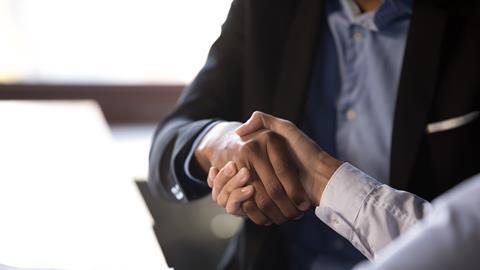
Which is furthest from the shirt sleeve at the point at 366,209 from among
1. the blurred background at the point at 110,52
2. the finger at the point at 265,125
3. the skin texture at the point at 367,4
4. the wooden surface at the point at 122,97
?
the wooden surface at the point at 122,97

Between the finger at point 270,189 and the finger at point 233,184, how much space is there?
0.02 meters

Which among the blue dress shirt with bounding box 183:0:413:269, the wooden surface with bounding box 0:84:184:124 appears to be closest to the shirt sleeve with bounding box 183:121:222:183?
the blue dress shirt with bounding box 183:0:413:269

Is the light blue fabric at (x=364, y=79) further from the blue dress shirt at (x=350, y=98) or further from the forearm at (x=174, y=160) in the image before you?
the forearm at (x=174, y=160)

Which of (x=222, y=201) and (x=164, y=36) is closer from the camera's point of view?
(x=222, y=201)

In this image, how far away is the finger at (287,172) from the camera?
2.29ft

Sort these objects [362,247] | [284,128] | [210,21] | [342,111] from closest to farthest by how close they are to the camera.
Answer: [362,247]
[284,128]
[342,111]
[210,21]

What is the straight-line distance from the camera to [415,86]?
786 millimetres

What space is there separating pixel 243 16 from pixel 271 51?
87mm

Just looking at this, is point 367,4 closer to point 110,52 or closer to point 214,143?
point 214,143

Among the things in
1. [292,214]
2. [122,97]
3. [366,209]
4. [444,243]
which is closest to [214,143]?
[292,214]

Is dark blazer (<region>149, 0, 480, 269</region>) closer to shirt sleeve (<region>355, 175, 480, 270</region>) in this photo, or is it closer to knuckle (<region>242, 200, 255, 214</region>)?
knuckle (<region>242, 200, 255, 214</region>)

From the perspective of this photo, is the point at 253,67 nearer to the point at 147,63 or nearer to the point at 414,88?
the point at 414,88

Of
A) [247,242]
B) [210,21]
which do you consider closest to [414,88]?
→ [247,242]

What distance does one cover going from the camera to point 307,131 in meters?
0.89
